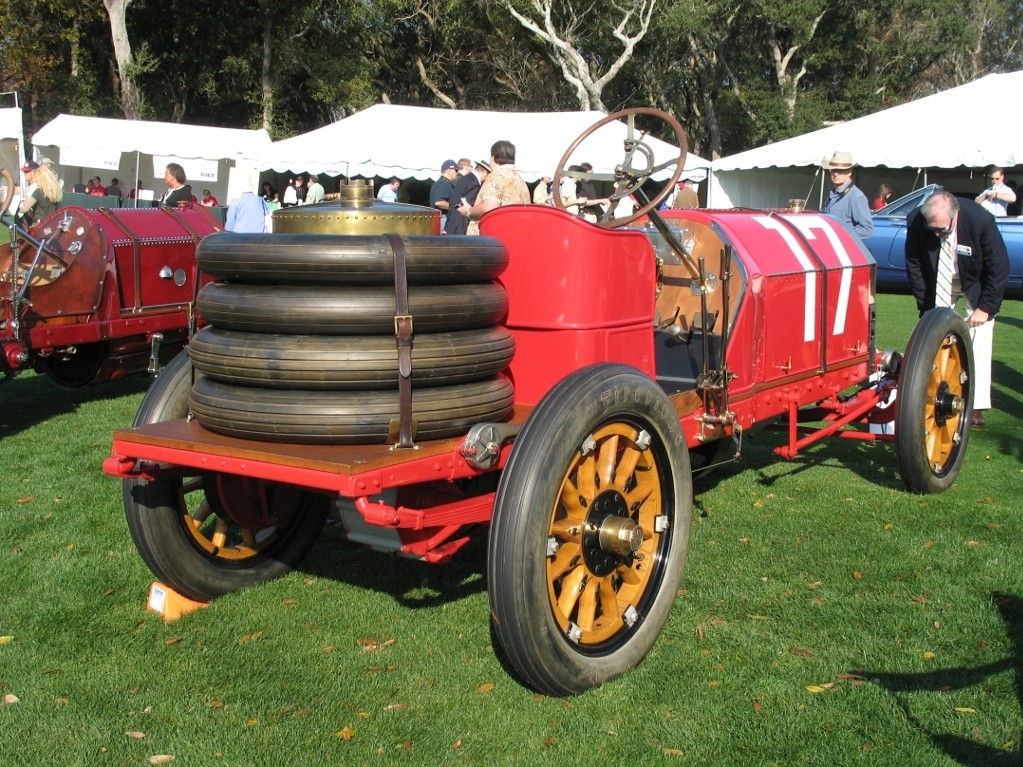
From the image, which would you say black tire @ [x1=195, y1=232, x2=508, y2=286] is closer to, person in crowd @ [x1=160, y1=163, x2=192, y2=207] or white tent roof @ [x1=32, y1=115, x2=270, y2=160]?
person in crowd @ [x1=160, y1=163, x2=192, y2=207]

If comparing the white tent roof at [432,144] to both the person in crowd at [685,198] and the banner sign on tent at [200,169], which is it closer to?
the banner sign on tent at [200,169]

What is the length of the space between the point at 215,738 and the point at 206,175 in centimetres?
2356

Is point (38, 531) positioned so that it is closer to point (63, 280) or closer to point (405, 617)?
point (405, 617)

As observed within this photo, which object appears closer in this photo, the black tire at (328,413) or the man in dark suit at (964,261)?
the black tire at (328,413)

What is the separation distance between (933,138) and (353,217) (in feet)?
61.7

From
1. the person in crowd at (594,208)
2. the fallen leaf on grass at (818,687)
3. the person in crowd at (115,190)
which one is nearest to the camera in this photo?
the fallen leaf on grass at (818,687)

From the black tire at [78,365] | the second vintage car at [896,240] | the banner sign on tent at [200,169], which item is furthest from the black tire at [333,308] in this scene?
the banner sign on tent at [200,169]

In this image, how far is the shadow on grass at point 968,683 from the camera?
3.13 metres

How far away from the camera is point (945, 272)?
6754 millimetres

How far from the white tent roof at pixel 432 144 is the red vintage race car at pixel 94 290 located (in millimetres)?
13750

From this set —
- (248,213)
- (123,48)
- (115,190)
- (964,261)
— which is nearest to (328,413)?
(964,261)

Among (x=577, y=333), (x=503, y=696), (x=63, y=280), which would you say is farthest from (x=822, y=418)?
(x=63, y=280)

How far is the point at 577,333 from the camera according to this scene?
3.80 metres

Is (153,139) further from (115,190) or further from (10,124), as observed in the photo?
(115,190)
